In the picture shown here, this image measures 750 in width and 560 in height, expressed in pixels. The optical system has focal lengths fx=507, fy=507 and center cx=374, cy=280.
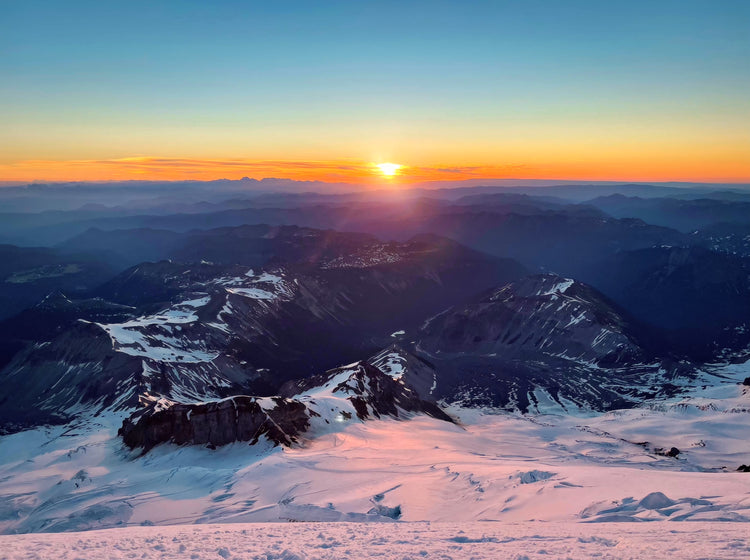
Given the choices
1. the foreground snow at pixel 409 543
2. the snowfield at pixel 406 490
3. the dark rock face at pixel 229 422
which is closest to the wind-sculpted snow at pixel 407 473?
the snowfield at pixel 406 490

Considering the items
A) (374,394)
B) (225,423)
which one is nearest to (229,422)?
(225,423)

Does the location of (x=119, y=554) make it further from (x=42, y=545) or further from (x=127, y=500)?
(x=127, y=500)

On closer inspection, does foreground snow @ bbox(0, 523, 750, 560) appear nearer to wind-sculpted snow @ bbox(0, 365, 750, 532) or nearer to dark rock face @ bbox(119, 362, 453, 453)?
wind-sculpted snow @ bbox(0, 365, 750, 532)

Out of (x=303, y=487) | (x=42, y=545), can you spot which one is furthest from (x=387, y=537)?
(x=303, y=487)

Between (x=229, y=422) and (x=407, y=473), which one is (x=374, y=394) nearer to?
(x=229, y=422)

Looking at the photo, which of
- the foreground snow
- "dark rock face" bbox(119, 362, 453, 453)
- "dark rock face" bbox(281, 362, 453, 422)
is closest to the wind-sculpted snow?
"dark rock face" bbox(281, 362, 453, 422)

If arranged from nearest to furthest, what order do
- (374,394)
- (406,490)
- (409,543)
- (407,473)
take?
(409,543) < (406,490) < (407,473) < (374,394)
